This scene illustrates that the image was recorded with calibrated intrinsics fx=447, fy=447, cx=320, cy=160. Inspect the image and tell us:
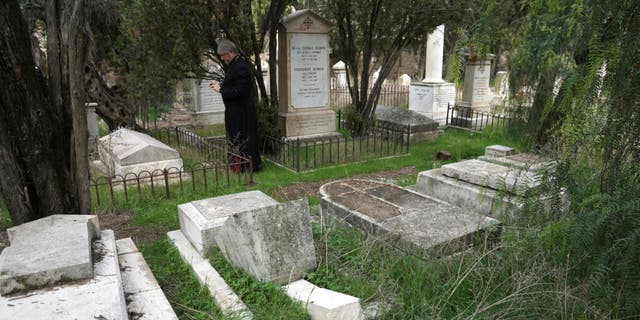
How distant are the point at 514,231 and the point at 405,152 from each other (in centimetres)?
483

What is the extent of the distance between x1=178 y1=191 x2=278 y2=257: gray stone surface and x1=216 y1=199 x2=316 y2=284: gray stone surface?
1.24ft

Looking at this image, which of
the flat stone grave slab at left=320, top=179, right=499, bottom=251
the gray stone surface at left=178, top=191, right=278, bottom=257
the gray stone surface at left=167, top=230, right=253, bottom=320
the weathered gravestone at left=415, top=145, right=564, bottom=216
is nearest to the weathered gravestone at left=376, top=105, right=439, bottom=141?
the weathered gravestone at left=415, top=145, right=564, bottom=216

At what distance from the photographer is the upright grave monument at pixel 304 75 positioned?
26.9 feet

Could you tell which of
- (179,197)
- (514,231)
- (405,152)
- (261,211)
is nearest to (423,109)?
(405,152)

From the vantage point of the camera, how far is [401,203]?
4254 mm

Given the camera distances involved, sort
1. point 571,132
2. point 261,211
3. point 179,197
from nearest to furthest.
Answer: point 571,132, point 261,211, point 179,197

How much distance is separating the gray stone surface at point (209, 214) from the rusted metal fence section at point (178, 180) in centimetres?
166

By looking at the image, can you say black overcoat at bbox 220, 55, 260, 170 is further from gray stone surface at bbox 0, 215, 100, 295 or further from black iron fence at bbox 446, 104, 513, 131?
black iron fence at bbox 446, 104, 513, 131

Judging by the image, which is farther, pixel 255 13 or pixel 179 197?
pixel 255 13

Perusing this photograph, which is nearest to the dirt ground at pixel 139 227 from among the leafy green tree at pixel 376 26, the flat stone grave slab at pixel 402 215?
the flat stone grave slab at pixel 402 215

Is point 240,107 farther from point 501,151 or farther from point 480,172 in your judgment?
point 501,151

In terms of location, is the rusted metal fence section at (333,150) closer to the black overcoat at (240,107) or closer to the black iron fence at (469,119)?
the black overcoat at (240,107)

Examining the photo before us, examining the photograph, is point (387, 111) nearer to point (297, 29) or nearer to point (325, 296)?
point (297, 29)

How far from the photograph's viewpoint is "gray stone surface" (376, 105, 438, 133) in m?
9.39
